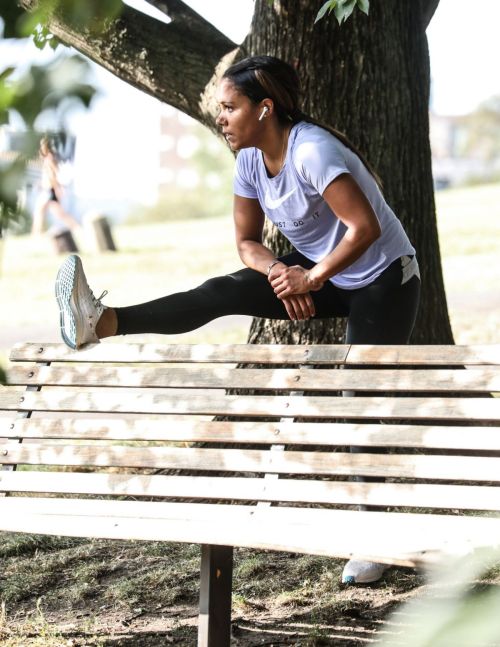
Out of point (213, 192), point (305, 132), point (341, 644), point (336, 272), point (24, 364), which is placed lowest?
point (341, 644)

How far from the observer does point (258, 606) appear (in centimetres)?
352

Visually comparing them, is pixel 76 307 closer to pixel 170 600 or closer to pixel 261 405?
pixel 261 405

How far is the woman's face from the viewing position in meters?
3.43

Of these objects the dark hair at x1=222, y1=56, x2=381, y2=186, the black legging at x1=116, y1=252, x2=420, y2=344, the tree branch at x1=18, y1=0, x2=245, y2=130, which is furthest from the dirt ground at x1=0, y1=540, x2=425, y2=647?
the tree branch at x1=18, y1=0, x2=245, y2=130

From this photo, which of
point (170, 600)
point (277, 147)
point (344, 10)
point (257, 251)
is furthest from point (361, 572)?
point (344, 10)

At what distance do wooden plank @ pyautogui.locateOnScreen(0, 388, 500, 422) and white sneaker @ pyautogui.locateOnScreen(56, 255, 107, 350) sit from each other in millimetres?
202

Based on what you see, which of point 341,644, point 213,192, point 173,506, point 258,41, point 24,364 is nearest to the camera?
point 173,506

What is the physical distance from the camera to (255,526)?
255 centimetres

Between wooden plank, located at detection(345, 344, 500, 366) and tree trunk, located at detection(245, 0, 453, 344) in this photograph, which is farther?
tree trunk, located at detection(245, 0, 453, 344)

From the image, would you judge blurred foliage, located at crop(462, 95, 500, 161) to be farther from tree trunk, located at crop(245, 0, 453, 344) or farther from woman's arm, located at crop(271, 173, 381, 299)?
woman's arm, located at crop(271, 173, 381, 299)

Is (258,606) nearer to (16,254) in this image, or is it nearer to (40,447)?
(40,447)

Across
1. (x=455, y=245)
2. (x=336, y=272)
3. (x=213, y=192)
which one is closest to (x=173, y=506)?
(x=336, y=272)

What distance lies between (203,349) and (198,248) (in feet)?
57.7

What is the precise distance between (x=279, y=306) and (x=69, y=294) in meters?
0.75
